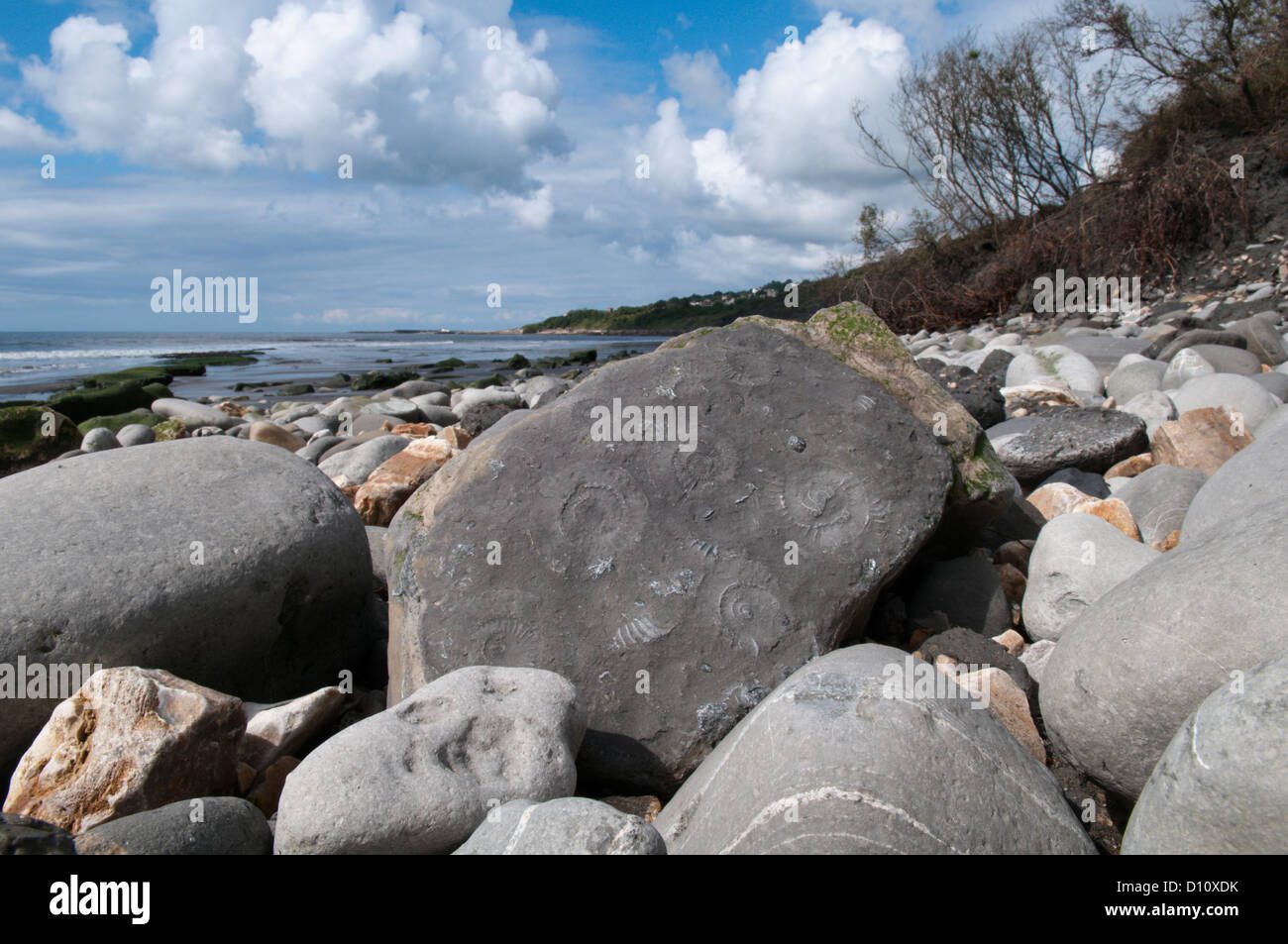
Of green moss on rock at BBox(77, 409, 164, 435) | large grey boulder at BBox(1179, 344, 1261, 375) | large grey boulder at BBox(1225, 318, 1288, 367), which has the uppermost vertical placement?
large grey boulder at BBox(1225, 318, 1288, 367)

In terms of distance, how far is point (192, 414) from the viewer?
13211mm

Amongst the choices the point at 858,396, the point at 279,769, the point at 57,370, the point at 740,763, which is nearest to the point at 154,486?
the point at 279,769

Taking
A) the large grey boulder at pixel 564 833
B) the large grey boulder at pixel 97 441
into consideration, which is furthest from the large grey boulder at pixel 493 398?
the large grey boulder at pixel 564 833

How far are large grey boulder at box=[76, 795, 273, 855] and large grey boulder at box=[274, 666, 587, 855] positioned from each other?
0.09m

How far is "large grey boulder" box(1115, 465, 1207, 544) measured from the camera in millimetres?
4449

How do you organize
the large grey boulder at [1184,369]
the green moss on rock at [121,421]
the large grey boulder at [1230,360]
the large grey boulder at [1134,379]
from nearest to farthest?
1. the large grey boulder at [1184,369]
2. the large grey boulder at [1134,379]
3. the large grey boulder at [1230,360]
4. the green moss on rock at [121,421]

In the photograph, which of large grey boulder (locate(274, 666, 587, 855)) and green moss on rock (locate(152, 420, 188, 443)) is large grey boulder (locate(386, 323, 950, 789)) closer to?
large grey boulder (locate(274, 666, 587, 855))

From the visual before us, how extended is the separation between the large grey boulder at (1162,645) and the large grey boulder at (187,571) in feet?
9.75

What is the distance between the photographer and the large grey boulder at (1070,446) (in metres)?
5.68

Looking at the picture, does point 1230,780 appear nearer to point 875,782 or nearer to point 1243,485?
point 875,782

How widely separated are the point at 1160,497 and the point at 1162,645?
2.43 m

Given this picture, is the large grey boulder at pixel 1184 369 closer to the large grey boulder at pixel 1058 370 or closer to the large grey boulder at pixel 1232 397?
the large grey boulder at pixel 1058 370

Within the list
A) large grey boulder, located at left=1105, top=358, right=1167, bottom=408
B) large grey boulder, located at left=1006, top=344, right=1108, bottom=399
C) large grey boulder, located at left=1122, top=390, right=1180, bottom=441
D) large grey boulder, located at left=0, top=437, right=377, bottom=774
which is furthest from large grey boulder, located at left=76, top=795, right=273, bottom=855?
large grey boulder, located at left=1105, top=358, right=1167, bottom=408

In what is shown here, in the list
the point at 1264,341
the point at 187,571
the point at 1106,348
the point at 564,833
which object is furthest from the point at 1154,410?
the point at 187,571
